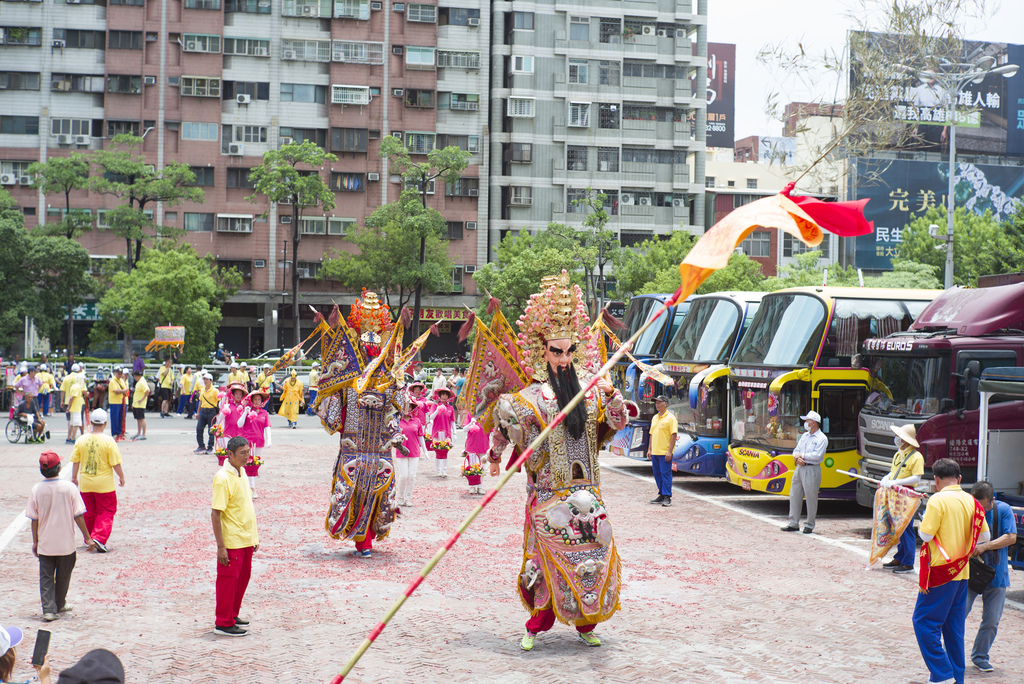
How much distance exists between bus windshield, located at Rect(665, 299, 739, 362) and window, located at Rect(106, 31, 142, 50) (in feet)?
132

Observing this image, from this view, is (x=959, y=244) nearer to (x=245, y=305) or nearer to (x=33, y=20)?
(x=245, y=305)

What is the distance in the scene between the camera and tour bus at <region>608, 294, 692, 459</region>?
20.2 metres

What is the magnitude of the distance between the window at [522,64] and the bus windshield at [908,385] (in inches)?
1591

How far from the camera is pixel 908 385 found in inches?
529

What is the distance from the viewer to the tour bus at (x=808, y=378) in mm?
14992

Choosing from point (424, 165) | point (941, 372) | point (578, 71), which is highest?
point (578, 71)

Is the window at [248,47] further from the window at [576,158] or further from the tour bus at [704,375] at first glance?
the tour bus at [704,375]

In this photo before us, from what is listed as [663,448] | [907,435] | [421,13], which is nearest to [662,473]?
[663,448]

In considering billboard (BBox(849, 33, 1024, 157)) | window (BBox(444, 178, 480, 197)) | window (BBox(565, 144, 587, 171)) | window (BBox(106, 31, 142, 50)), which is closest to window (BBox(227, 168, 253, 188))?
window (BBox(106, 31, 142, 50))

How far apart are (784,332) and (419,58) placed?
3948 cm

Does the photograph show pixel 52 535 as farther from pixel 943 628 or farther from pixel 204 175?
pixel 204 175

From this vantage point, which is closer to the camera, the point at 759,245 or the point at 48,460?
the point at 48,460

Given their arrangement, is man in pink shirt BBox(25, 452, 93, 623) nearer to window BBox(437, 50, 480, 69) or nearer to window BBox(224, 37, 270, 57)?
window BBox(224, 37, 270, 57)

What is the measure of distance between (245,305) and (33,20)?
17878 millimetres
